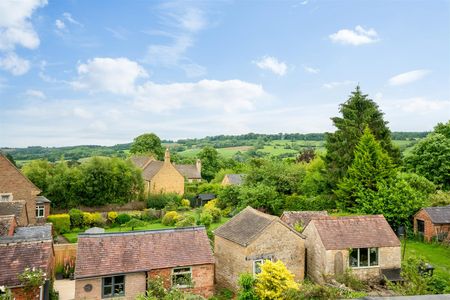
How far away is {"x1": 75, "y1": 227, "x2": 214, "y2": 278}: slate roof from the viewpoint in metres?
18.6

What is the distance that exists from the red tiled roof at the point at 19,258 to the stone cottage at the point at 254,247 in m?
9.88

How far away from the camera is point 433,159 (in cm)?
4328

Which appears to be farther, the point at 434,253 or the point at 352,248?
the point at 434,253

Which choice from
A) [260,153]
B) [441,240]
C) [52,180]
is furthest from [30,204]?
[260,153]

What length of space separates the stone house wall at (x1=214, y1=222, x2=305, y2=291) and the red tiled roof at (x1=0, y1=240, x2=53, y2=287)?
9889 millimetres

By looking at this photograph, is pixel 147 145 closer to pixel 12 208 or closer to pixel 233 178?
pixel 233 178

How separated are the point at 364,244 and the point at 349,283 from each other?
8.11ft

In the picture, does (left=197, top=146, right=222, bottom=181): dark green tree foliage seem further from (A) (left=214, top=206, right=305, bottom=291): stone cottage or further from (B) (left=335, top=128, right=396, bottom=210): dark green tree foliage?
(A) (left=214, top=206, right=305, bottom=291): stone cottage

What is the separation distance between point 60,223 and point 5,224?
2021cm

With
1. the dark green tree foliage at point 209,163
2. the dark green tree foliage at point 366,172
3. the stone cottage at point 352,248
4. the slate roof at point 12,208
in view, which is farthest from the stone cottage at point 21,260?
the dark green tree foliage at point 209,163

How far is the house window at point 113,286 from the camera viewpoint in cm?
1848

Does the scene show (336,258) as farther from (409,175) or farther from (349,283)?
(409,175)

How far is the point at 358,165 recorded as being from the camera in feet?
117

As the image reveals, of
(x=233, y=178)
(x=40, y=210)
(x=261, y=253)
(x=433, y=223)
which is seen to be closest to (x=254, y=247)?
(x=261, y=253)
